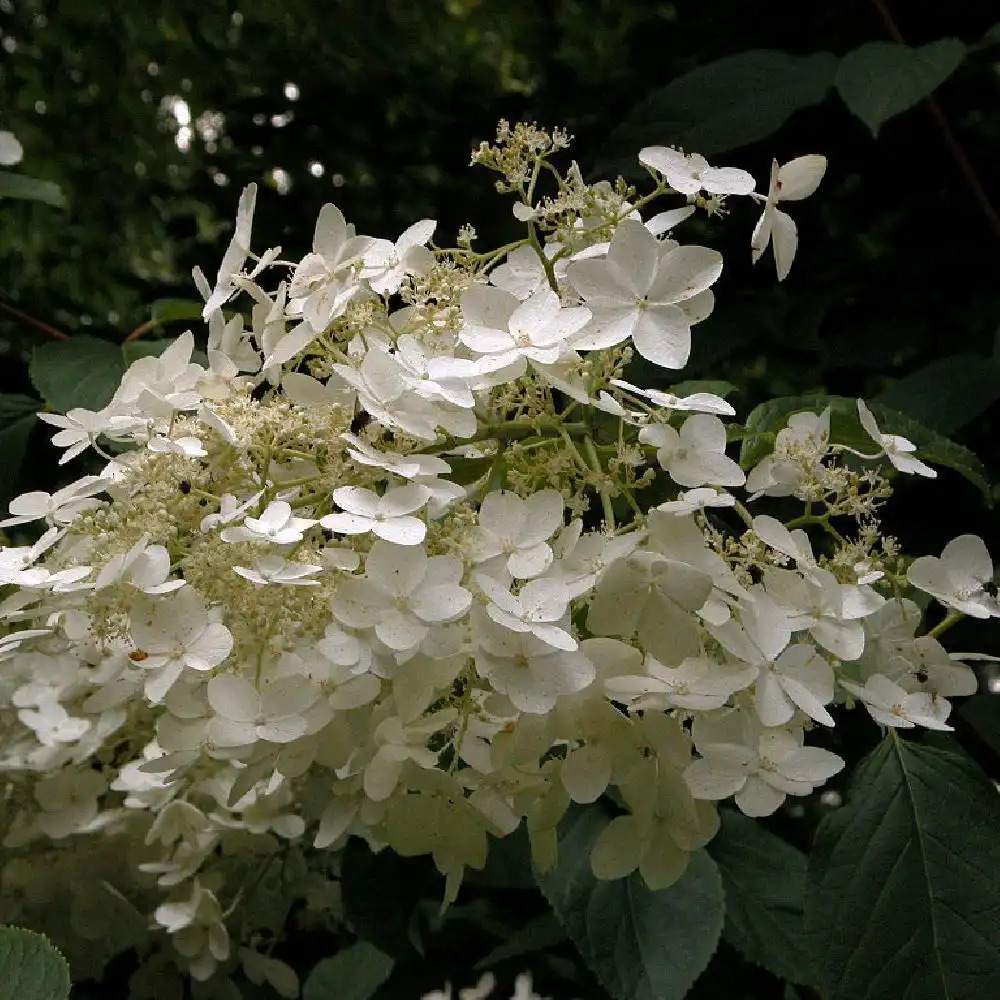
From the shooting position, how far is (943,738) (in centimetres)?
87

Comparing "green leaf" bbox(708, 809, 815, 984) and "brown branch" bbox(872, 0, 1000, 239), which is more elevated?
"brown branch" bbox(872, 0, 1000, 239)

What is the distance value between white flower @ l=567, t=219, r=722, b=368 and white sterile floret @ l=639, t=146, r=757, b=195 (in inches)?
2.0

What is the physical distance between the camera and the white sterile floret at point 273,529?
22.4 inches

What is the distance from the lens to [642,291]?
2.02ft

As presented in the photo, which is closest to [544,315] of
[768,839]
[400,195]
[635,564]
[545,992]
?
[635,564]

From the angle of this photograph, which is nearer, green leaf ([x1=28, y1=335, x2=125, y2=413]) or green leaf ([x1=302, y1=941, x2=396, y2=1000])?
green leaf ([x1=28, y1=335, x2=125, y2=413])

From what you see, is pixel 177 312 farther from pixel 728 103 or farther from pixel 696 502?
pixel 696 502

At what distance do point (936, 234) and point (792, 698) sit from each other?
3.73ft

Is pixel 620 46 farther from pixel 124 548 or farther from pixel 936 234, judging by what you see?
pixel 124 548

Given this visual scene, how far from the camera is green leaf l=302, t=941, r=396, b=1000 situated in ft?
4.16

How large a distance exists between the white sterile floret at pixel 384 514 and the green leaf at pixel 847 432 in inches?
9.5

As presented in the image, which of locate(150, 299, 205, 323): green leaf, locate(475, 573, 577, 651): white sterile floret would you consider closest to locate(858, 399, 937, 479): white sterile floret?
locate(475, 573, 577, 651): white sterile floret

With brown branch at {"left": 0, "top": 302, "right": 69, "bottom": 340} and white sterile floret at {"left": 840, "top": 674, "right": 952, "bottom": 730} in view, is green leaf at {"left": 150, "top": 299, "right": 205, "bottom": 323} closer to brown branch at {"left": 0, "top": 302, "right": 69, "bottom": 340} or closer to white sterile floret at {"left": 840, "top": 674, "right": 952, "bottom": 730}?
brown branch at {"left": 0, "top": 302, "right": 69, "bottom": 340}

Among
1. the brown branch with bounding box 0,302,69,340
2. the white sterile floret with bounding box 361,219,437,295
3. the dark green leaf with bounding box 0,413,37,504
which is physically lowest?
the dark green leaf with bounding box 0,413,37,504
